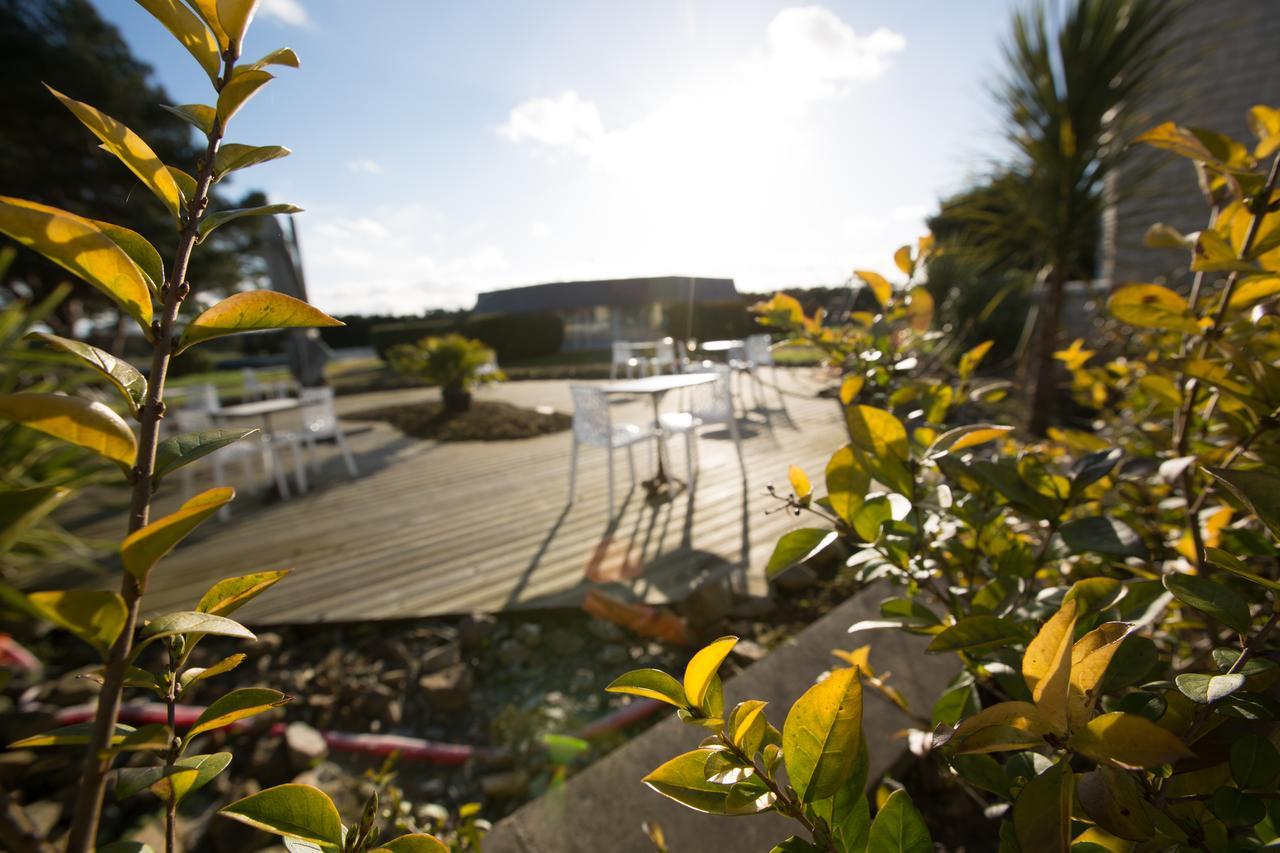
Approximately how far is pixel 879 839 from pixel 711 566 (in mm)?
2418

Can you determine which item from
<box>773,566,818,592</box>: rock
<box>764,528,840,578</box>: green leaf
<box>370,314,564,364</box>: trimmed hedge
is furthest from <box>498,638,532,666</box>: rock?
<box>370,314,564,364</box>: trimmed hedge

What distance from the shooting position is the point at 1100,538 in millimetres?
639

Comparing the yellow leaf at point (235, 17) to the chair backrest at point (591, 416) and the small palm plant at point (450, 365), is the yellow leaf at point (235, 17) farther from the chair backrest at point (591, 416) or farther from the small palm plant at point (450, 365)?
the small palm plant at point (450, 365)

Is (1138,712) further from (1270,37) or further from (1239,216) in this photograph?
(1270,37)

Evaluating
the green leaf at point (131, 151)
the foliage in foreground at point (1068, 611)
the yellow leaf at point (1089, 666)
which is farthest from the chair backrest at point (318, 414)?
the yellow leaf at point (1089, 666)

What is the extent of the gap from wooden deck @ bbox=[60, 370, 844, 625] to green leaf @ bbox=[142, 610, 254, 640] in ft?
7.33

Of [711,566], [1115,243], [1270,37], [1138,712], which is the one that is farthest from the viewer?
[1270,37]

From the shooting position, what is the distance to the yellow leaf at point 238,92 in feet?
1.13

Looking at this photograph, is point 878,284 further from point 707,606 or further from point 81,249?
point 707,606

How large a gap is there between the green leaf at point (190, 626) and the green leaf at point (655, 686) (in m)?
0.23

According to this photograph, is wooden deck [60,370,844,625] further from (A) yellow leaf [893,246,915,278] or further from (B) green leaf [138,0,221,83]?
(B) green leaf [138,0,221,83]

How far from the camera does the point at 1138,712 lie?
1.55 ft

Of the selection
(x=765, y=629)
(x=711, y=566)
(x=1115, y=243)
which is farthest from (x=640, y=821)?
(x=1115, y=243)

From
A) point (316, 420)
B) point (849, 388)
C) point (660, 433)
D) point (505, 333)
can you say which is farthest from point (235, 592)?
point (505, 333)
